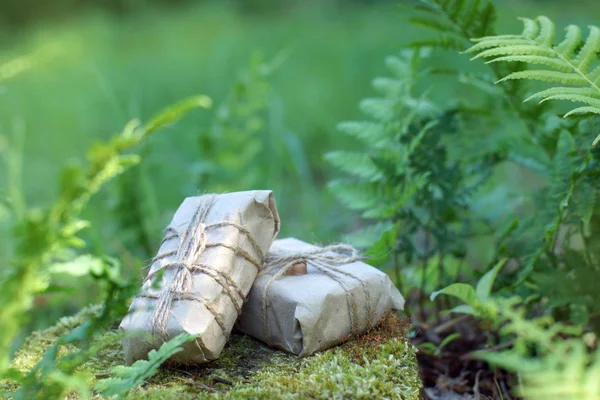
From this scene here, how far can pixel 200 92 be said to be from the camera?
4.83 meters

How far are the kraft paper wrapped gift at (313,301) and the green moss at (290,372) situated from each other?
4cm

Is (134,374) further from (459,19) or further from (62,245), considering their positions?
(459,19)

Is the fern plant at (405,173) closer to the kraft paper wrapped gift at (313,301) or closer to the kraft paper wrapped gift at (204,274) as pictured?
the kraft paper wrapped gift at (313,301)

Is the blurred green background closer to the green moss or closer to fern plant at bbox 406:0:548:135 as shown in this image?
fern plant at bbox 406:0:548:135

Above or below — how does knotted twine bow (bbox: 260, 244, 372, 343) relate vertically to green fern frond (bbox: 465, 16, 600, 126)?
below

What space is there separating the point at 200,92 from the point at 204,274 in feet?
12.0

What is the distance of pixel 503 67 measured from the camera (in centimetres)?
179

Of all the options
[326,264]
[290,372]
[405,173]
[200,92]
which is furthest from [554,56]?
[200,92]

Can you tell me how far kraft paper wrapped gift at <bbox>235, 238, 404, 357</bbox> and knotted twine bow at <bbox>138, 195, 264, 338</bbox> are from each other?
0.07 m

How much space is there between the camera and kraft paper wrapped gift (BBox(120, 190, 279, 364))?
130 centimetres

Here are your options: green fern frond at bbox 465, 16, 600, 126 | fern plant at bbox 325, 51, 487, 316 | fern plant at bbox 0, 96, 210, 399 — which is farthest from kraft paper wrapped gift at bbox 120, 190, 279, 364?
green fern frond at bbox 465, 16, 600, 126

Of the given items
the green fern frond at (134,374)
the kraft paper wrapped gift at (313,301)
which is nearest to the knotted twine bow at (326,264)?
the kraft paper wrapped gift at (313,301)

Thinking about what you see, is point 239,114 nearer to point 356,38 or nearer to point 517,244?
point 517,244

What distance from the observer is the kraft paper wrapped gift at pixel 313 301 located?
137 centimetres
